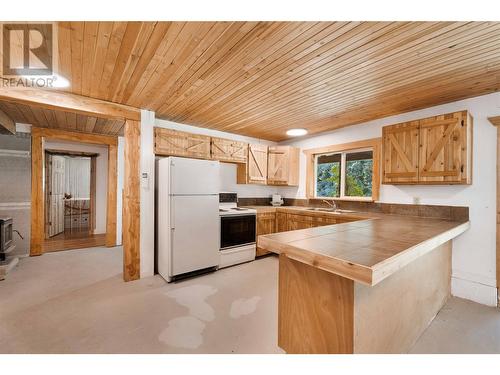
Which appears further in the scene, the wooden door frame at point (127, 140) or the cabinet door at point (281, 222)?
the cabinet door at point (281, 222)

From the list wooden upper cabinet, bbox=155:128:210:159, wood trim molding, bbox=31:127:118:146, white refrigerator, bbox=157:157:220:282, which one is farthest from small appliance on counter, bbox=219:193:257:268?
wood trim molding, bbox=31:127:118:146

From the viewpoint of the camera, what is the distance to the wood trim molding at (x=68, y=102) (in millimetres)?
2375

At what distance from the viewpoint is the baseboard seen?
98.1 inches

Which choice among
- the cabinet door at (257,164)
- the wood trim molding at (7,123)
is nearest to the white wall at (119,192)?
the wood trim molding at (7,123)

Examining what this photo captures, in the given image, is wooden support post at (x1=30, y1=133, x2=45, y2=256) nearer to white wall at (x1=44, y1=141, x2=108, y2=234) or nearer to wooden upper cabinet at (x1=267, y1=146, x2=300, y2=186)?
white wall at (x1=44, y1=141, x2=108, y2=234)

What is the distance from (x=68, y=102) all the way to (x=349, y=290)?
3385 millimetres

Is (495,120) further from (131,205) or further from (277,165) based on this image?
(131,205)

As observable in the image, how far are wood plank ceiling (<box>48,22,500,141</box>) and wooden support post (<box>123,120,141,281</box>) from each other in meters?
0.47

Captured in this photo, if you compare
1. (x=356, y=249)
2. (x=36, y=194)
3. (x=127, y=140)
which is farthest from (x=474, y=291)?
(x=36, y=194)

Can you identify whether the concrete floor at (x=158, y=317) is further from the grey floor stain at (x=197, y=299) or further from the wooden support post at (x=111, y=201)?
the wooden support post at (x=111, y=201)

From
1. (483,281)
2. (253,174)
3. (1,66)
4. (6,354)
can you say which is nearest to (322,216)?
(253,174)

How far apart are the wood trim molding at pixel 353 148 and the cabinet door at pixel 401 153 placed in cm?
44

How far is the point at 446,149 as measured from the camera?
254 centimetres
